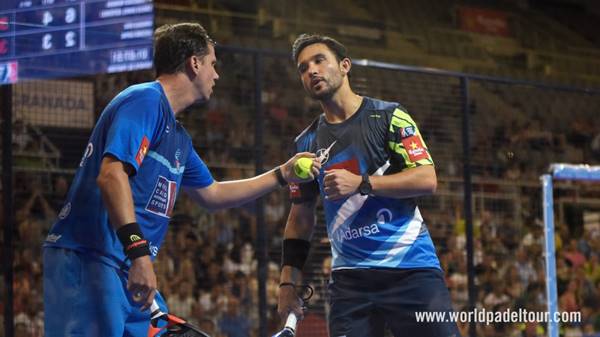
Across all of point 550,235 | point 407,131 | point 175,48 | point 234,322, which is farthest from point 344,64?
point 234,322

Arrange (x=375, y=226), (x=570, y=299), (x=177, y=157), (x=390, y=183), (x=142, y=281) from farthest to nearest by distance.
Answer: (x=570, y=299) → (x=375, y=226) → (x=390, y=183) → (x=177, y=157) → (x=142, y=281)

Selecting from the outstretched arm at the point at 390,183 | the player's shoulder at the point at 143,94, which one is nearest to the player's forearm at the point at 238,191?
the outstretched arm at the point at 390,183

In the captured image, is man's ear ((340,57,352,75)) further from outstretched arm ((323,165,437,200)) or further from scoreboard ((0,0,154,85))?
scoreboard ((0,0,154,85))

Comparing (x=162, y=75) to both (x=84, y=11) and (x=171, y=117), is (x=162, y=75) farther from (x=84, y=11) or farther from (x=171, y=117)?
(x=84, y=11)

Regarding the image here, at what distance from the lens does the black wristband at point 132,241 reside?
3939 mm

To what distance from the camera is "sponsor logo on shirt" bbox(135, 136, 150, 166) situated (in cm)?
409

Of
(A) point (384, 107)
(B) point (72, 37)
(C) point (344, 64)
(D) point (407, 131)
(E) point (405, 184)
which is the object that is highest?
(B) point (72, 37)

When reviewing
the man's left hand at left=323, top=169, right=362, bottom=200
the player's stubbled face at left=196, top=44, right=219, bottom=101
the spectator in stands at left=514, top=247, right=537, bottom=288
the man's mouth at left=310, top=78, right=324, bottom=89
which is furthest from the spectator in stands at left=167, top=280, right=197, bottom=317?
the player's stubbled face at left=196, top=44, right=219, bottom=101

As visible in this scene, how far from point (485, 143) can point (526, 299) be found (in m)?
1.56

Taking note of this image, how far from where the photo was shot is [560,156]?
34.8 feet

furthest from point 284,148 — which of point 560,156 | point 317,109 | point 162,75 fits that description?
point 162,75

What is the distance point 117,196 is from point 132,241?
0.18 meters

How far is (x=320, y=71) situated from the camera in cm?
541

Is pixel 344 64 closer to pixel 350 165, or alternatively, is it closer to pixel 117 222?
pixel 350 165
